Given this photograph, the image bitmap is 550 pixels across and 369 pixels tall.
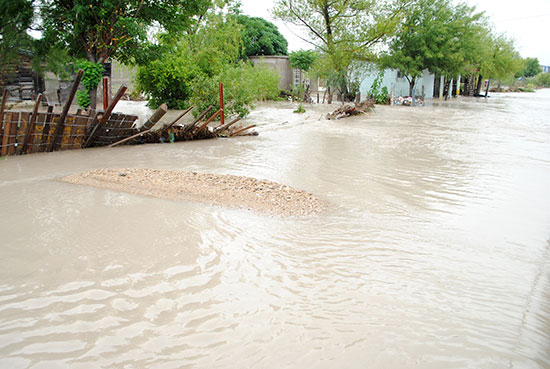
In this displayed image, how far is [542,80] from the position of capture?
9950 cm

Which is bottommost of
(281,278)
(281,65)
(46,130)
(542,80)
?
(281,278)

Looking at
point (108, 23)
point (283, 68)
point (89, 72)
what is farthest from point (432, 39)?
point (89, 72)

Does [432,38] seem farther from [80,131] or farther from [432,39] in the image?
[80,131]

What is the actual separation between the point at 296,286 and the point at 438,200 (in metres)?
3.59

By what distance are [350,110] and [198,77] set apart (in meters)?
8.21

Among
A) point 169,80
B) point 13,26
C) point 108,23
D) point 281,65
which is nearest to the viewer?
point 108,23

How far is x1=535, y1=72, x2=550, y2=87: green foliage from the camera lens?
321 ft

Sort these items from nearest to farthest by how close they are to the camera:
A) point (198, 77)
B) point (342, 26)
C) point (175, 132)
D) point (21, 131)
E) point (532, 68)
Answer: point (21, 131), point (175, 132), point (198, 77), point (342, 26), point (532, 68)

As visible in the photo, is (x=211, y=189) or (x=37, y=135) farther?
(x=37, y=135)

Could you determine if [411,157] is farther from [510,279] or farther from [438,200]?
[510,279]

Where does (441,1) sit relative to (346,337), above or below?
above

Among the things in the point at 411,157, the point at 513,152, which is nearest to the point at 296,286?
the point at 411,157

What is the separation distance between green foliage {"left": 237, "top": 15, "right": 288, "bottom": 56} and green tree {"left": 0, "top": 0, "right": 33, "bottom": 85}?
2205cm

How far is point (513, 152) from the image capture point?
10617mm
